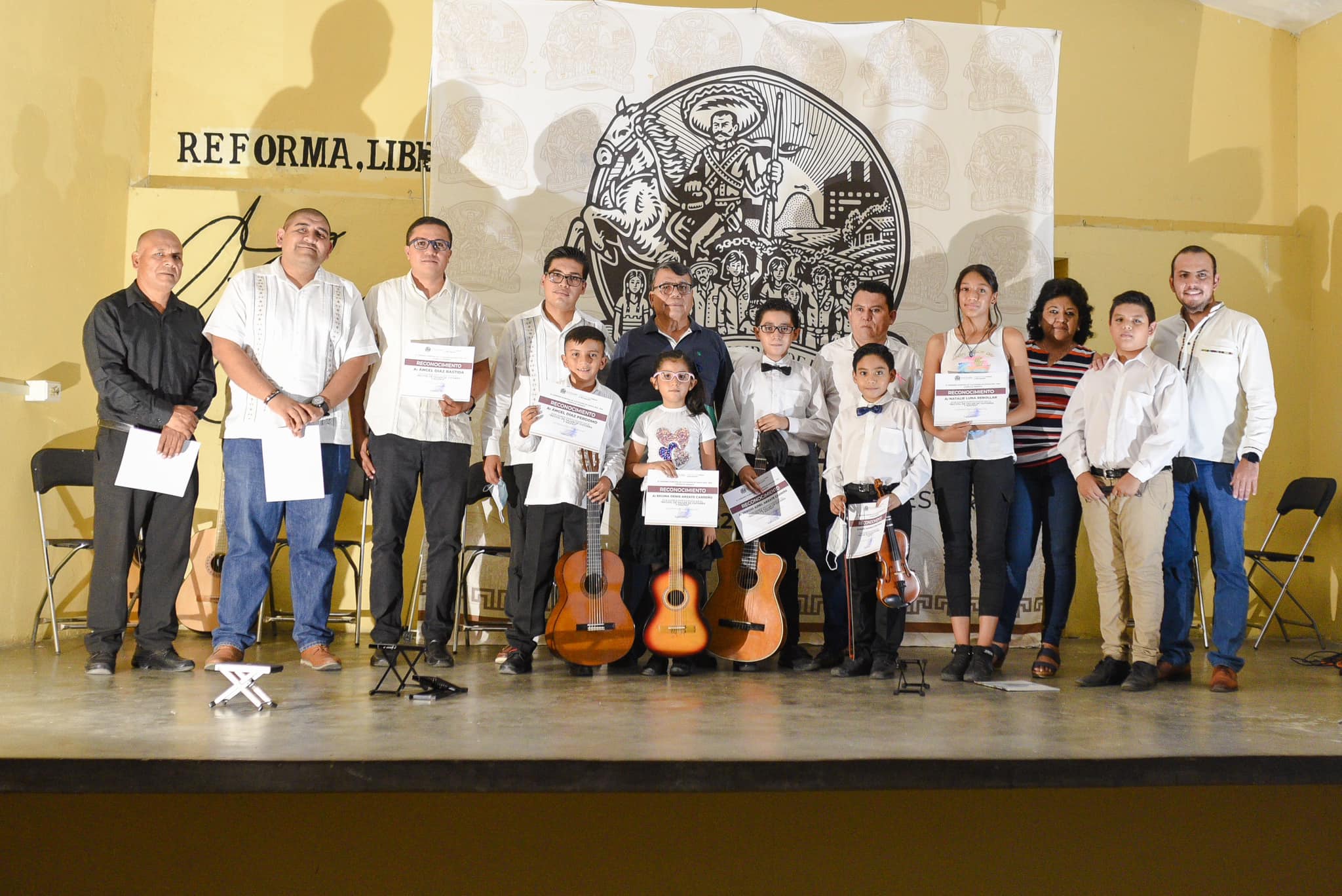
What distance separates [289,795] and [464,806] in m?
0.50

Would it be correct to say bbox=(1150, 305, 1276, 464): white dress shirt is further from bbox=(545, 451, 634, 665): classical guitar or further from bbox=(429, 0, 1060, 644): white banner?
bbox=(545, 451, 634, 665): classical guitar

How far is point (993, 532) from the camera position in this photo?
4.33 m

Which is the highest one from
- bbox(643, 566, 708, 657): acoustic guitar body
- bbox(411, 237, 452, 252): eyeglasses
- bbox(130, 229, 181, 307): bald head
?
bbox(411, 237, 452, 252): eyeglasses

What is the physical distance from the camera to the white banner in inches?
213

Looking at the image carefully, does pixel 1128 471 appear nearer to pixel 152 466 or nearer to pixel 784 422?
pixel 784 422

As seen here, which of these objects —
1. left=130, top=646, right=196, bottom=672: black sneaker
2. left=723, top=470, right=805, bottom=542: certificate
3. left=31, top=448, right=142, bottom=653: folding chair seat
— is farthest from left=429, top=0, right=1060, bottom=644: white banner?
left=130, top=646, right=196, bottom=672: black sneaker

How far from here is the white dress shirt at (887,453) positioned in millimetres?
4273

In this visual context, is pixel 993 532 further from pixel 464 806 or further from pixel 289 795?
pixel 289 795

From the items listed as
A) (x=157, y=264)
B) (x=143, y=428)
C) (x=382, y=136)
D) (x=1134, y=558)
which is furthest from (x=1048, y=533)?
(x=382, y=136)

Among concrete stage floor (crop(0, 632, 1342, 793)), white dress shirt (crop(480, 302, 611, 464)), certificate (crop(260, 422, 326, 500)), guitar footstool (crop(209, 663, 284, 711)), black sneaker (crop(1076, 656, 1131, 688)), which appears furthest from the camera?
white dress shirt (crop(480, 302, 611, 464))

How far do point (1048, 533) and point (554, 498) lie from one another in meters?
2.10

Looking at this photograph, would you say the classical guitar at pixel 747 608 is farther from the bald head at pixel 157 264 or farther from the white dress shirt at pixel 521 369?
the bald head at pixel 157 264

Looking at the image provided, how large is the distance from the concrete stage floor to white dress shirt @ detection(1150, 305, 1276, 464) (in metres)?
0.97

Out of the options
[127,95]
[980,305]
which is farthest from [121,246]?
[980,305]
